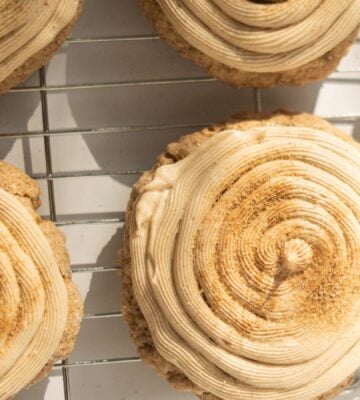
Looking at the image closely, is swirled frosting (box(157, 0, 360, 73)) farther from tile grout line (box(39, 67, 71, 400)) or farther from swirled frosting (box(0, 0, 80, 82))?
tile grout line (box(39, 67, 71, 400))

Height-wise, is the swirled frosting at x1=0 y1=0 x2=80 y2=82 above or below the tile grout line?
above

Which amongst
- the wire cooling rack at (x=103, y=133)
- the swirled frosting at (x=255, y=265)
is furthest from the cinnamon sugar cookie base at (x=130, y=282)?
the wire cooling rack at (x=103, y=133)

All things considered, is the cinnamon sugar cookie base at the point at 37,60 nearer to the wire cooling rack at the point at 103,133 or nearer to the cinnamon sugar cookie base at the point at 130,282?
the wire cooling rack at the point at 103,133

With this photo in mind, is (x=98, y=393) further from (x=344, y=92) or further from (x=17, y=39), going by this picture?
(x=344, y=92)

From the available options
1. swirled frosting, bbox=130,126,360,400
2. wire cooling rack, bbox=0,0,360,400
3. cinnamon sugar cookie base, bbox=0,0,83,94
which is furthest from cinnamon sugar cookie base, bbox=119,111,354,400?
cinnamon sugar cookie base, bbox=0,0,83,94

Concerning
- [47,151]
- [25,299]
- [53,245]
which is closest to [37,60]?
[47,151]
